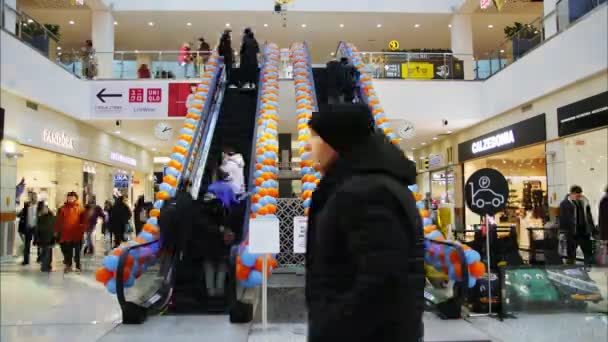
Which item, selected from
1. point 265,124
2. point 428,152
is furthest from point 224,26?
point 265,124

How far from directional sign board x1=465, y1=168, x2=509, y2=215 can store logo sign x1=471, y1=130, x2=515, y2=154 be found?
830cm

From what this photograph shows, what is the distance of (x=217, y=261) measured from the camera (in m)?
6.65

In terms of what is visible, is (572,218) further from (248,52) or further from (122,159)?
(122,159)

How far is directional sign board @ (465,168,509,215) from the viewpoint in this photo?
22.2 feet

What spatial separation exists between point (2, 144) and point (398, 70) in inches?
585

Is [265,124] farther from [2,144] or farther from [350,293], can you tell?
[350,293]

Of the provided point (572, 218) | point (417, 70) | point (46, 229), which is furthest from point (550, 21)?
point (46, 229)

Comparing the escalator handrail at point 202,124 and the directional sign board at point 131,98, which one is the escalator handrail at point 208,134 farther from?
the directional sign board at point 131,98

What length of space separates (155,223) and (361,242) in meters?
6.28

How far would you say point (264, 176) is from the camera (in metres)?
8.58

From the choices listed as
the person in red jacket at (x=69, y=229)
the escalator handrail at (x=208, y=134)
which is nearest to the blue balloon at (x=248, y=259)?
the escalator handrail at (x=208, y=134)

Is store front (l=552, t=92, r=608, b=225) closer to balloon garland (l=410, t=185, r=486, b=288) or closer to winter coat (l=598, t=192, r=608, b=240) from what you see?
winter coat (l=598, t=192, r=608, b=240)

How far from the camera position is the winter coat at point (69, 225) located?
35.0 feet

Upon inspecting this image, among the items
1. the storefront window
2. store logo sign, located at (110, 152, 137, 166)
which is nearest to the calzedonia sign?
the storefront window
